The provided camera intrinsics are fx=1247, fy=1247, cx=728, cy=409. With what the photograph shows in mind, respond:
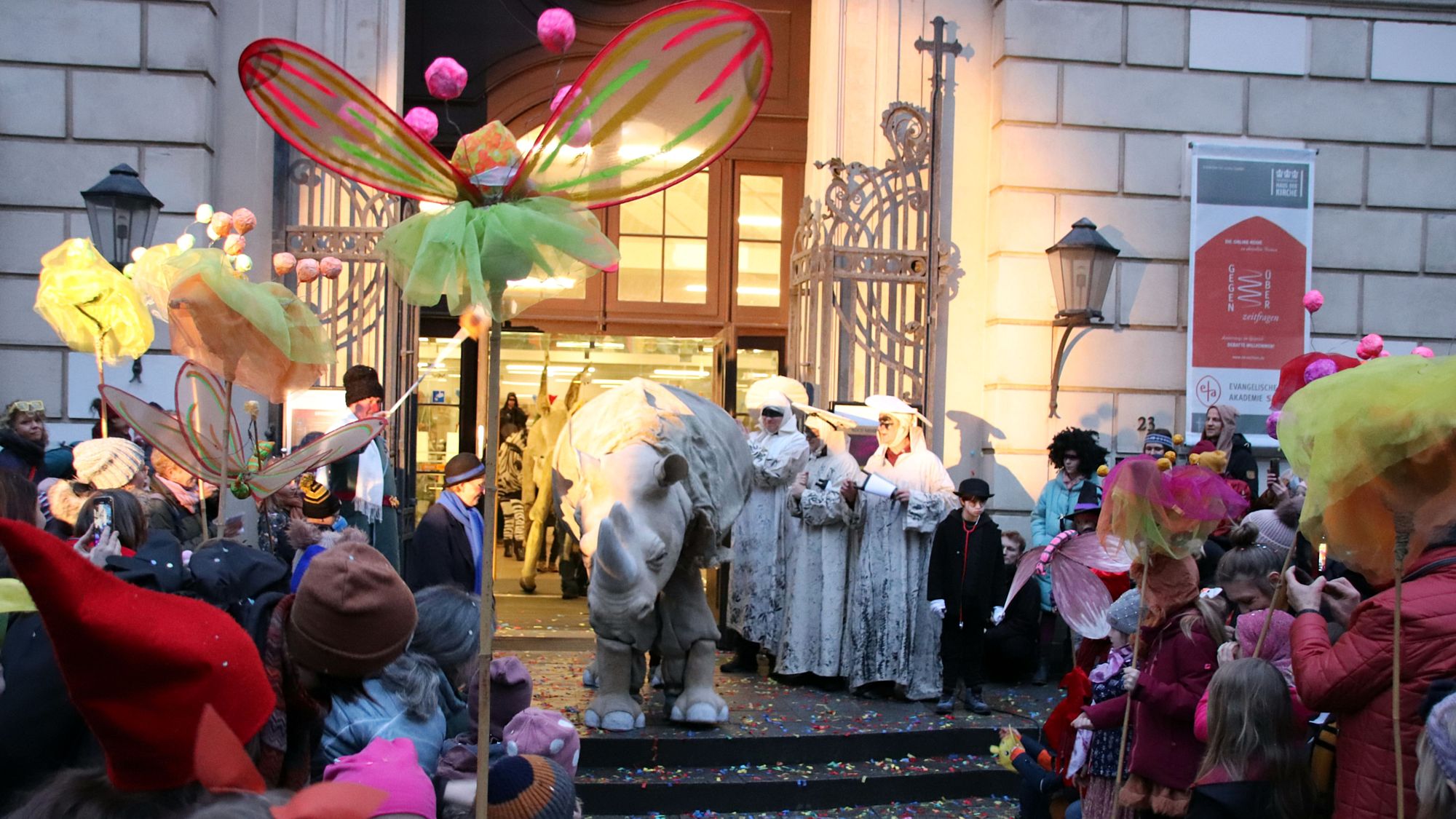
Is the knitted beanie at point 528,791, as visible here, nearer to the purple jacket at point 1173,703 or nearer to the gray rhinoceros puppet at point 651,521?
the purple jacket at point 1173,703

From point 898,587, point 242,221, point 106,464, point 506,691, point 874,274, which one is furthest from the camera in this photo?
point 874,274

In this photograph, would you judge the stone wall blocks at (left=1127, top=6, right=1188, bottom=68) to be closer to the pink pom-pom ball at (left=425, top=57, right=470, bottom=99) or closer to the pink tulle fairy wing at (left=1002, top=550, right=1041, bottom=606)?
the pink tulle fairy wing at (left=1002, top=550, right=1041, bottom=606)

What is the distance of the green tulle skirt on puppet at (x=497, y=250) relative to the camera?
2.71 metres

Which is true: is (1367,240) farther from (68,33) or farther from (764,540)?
(68,33)

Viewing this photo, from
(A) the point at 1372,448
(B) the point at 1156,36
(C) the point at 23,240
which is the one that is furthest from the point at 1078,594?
(C) the point at 23,240

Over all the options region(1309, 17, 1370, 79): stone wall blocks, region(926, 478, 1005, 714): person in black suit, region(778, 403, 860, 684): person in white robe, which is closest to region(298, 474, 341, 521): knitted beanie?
region(778, 403, 860, 684): person in white robe

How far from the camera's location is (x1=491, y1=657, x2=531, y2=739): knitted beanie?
3730 mm

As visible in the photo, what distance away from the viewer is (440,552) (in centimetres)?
660

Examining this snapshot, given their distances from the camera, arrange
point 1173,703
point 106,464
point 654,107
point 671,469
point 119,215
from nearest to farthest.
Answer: point 654,107 → point 1173,703 → point 106,464 → point 671,469 → point 119,215

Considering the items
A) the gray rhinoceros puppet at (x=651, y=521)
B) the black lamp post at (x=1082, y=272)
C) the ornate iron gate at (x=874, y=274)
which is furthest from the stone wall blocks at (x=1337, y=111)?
the gray rhinoceros puppet at (x=651, y=521)

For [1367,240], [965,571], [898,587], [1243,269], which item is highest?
[1367,240]

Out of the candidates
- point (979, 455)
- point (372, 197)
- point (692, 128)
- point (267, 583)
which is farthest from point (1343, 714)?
point (372, 197)

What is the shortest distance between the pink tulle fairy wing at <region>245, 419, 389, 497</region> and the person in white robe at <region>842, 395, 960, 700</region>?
13.7ft

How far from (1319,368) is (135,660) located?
14.2 ft
